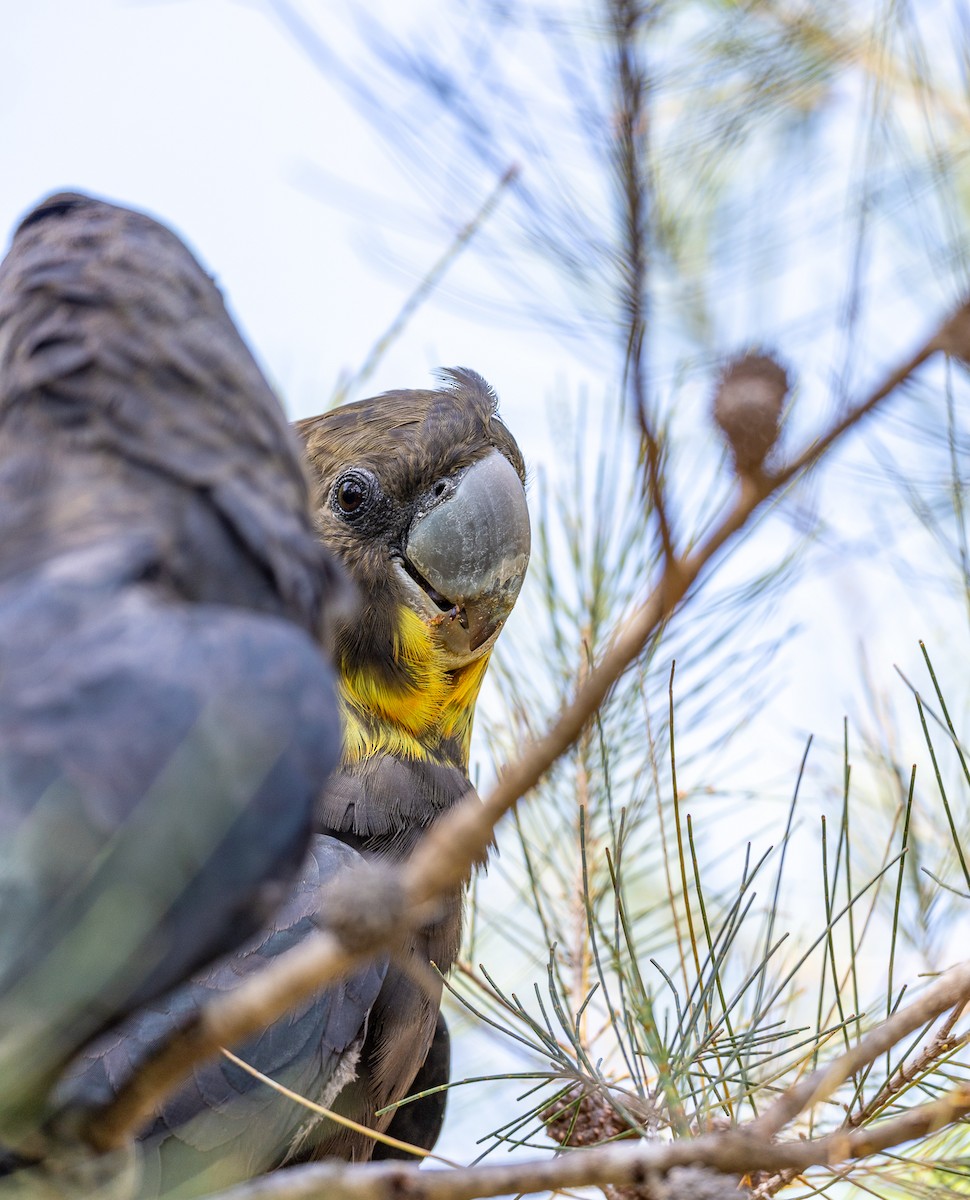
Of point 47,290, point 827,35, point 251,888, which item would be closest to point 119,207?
point 47,290

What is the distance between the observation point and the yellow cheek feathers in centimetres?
235

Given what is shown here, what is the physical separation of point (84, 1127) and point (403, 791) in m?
1.30

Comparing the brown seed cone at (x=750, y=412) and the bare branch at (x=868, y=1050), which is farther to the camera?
the bare branch at (x=868, y=1050)

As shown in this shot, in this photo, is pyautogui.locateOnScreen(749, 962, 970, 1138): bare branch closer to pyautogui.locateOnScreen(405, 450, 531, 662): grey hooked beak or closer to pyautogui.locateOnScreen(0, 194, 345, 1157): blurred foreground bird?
pyautogui.locateOnScreen(0, 194, 345, 1157): blurred foreground bird

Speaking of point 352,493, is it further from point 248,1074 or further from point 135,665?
point 135,665

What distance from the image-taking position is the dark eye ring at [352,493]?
2369 mm

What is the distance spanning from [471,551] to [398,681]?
0.98ft

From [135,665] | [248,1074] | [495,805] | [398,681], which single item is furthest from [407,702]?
[495,805]

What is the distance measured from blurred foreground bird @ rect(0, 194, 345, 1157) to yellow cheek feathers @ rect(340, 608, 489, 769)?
943 millimetres

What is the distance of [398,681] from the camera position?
2.38 m

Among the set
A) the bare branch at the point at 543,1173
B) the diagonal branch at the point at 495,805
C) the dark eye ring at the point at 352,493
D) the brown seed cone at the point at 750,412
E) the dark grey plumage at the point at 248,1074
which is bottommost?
the dark grey plumage at the point at 248,1074

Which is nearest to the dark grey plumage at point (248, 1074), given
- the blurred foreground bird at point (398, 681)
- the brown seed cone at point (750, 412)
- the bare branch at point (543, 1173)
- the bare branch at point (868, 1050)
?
the blurred foreground bird at point (398, 681)

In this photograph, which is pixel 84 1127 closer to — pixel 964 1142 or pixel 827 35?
pixel 964 1142

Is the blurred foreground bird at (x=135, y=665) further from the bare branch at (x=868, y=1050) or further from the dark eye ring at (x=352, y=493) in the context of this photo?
the dark eye ring at (x=352, y=493)
